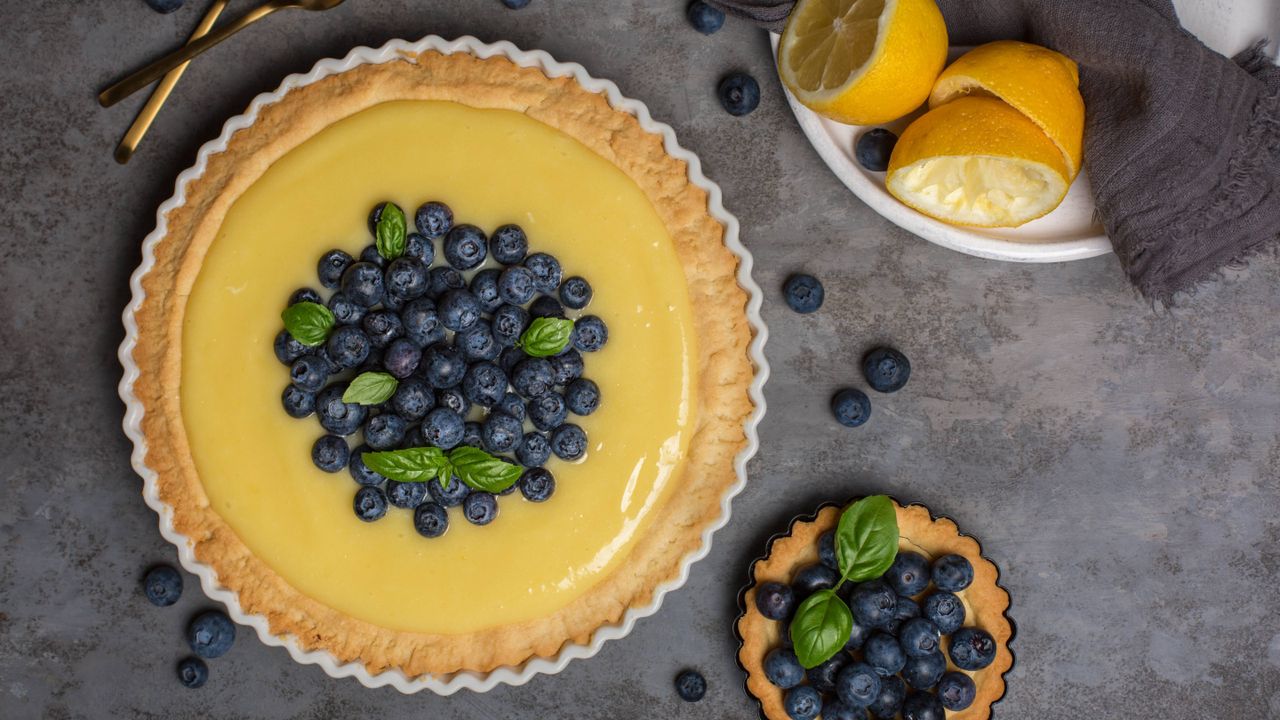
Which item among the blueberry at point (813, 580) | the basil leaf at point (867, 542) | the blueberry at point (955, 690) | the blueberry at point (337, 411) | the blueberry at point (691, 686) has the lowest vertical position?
the blueberry at point (955, 690)

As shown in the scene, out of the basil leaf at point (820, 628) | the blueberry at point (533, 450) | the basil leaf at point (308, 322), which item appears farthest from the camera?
the basil leaf at point (820, 628)

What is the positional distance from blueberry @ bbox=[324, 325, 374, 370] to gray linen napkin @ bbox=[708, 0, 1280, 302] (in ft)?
4.69

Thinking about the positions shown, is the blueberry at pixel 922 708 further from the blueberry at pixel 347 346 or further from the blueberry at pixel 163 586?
the blueberry at pixel 163 586

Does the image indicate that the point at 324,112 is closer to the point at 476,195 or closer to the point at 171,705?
the point at 476,195

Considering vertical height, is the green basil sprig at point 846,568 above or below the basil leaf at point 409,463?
below

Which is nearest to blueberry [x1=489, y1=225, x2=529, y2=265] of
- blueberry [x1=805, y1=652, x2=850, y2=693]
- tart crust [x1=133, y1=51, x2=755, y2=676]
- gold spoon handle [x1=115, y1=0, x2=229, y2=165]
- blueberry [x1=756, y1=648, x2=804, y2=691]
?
tart crust [x1=133, y1=51, x2=755, y2=676]

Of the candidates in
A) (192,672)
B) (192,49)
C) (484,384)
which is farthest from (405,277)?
(192,672)

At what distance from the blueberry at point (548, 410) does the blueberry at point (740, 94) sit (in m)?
1.10

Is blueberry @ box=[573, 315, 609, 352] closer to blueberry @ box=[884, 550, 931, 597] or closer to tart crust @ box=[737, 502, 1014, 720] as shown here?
tart crust @ box=[737, 502, 1014, 720]

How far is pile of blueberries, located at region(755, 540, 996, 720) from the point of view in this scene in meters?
2.56

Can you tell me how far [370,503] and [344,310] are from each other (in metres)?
0.50

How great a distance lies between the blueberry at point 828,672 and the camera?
8.55 feet

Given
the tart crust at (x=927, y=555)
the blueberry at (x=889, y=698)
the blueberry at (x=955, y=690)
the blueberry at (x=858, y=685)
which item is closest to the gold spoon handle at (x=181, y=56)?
the tart crust at (x=927, y=555)

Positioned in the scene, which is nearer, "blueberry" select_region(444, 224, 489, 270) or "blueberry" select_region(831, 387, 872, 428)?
"blueberry" select_region(444, 224, 489, 270)
